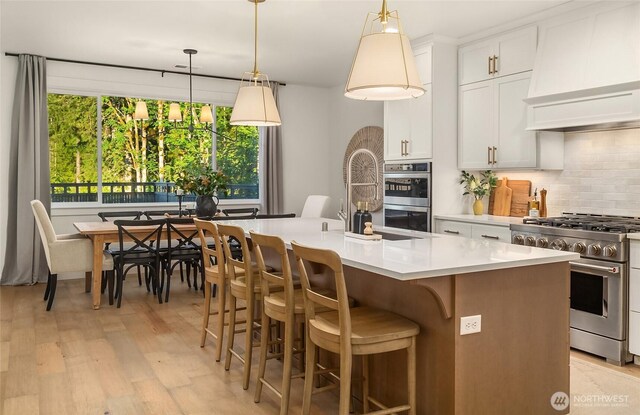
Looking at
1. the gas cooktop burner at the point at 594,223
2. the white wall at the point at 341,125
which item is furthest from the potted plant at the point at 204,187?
the gas cooktop burner at the point at 594,223

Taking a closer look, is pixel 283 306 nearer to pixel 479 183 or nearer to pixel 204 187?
pixel 204 187

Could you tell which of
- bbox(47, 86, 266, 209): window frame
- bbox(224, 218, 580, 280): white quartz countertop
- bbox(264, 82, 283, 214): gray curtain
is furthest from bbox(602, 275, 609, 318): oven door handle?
bbox(47, 86, 266, 209): window frame

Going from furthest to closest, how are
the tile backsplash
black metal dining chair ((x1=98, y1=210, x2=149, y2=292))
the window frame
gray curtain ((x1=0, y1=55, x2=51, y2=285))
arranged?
1. the window frame
2. gray curtain ((x1=0, y1=55, x2=51, y2=285))
3. black metal dining chair ((x1=98, y1=210, x2=149, y2=292))
4. the tile backsplash

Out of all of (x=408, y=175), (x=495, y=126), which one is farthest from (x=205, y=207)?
(x=495, y=126)

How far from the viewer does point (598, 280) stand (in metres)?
3.68

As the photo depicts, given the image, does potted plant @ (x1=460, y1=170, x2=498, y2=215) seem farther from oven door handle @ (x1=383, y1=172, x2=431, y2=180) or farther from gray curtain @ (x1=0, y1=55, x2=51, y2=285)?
gray curtain @ (x1=0, y1=55, x2=51, y2=285)

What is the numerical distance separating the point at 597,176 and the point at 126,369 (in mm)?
3887

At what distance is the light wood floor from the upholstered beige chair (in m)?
0.36

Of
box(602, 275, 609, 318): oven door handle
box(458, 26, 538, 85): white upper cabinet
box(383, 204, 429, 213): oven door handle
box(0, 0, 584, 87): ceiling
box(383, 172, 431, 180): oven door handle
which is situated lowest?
box(602, 275, 609, 318): oven door handle

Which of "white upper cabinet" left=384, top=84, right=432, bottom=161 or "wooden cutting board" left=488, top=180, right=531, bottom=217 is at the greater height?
"white upper cabinet" left=384, top=84, right=432, bottom=161

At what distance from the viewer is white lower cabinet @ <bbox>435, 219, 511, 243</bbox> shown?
4.44 metres

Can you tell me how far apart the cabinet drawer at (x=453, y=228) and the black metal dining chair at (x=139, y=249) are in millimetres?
2681

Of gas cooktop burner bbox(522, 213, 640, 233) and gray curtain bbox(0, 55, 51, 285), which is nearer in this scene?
gas cooktop burner bbox(522, 213, 640, 233)

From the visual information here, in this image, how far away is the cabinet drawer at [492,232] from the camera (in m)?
4.40
